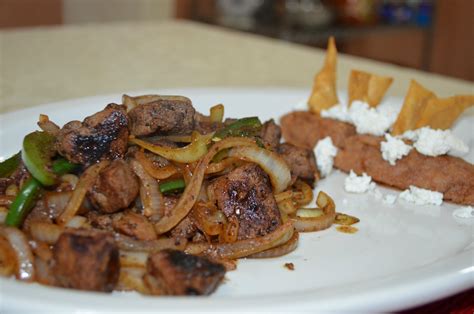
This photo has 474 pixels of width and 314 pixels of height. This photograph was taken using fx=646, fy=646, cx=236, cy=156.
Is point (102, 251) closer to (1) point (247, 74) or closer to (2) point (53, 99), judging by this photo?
(2) point (53, 99)

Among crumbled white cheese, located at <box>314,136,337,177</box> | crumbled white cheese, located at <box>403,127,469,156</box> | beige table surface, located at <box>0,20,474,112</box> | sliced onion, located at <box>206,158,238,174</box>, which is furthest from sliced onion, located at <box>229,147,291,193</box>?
beige table surface, located at <box>0,20,474,112</box>

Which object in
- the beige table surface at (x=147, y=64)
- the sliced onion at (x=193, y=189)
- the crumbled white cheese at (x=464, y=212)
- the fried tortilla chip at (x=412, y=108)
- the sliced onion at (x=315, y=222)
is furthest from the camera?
the beige table surface at (x=147, y=64)

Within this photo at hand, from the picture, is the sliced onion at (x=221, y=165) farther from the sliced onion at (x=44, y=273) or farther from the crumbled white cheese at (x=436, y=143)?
the crumbled white cheese at (x=436, y=143)

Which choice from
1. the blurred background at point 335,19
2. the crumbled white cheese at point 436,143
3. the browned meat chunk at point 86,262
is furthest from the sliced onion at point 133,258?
the blurred background at point 335,19

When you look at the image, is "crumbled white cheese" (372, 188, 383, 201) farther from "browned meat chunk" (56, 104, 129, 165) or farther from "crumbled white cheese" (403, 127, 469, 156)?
"browned meat chunk" (56, 104, 129, 165)

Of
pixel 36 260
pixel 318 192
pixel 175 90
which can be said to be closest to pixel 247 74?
pixel 175 90

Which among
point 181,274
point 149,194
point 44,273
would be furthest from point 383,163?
point 44,273
